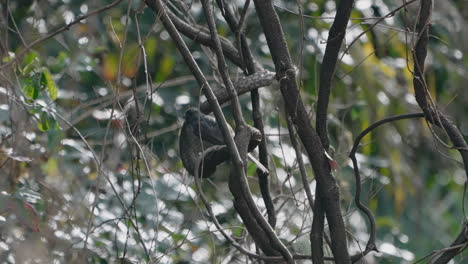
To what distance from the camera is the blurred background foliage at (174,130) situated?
3748 millimetres

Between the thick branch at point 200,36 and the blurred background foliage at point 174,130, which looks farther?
the blurred background foliage at point 174,130

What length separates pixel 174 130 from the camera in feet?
16.1

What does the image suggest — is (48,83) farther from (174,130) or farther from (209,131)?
(174,130)

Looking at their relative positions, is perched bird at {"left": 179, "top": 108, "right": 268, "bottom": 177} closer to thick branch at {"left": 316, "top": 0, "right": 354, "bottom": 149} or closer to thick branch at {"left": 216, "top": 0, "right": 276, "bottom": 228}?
thick branch at {"left": 216, "top": 0, "right": 276, "bottom": 228}

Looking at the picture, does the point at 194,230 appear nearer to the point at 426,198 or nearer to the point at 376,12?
the point at 376,12

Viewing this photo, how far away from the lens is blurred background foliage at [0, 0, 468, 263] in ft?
12.3

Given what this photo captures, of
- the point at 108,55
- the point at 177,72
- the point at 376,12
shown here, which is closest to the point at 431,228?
the point at 376,12

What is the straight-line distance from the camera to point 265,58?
17.6 feet

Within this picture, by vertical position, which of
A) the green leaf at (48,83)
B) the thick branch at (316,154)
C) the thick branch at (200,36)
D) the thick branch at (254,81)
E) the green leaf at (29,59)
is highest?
the green leaf at (29,59)

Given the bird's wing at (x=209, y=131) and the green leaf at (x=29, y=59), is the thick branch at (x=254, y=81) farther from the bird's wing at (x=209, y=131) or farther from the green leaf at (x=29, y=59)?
the green leaf at (x=29, y=59)

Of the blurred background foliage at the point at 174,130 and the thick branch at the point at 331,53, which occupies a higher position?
the blurred background foliage at the point at 174,130

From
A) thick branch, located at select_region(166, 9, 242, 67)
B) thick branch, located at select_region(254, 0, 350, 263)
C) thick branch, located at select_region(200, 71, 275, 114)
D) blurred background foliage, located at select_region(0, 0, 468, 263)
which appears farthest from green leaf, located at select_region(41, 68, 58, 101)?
thick branch, located at select_region(254, 0, 350, 263)

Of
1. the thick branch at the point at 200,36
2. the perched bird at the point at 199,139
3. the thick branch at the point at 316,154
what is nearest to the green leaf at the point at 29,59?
the thick branch at the point at 200,36

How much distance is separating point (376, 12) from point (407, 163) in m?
1.00
